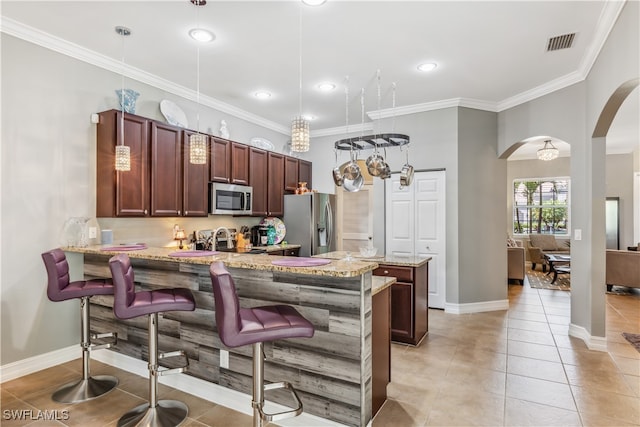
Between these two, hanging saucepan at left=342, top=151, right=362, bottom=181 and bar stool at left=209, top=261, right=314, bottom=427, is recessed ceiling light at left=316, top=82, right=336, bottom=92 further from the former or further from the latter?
bar stool at left=209, top=261, right=314, bottom=427

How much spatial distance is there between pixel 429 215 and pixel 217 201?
10.0ft

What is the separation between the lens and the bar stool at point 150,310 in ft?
6.98

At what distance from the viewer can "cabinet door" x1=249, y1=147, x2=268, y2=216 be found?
5.08 meters

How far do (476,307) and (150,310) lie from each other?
4.41m

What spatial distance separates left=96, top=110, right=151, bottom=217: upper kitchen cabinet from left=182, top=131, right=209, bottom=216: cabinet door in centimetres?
52

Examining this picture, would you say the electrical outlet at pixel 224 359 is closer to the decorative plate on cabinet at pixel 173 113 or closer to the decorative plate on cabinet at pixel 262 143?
the decorative plate on cabinet at pixel 173 113

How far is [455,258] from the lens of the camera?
4895 millimetres

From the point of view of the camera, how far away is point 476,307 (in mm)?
4941

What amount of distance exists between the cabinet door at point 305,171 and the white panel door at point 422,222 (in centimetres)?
157

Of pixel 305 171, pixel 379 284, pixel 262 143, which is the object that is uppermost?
pixel 262 143

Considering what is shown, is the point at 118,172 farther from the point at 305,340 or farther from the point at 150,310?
the point at 305,340

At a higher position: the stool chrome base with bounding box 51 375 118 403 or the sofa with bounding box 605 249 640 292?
the sofa with bounding box 605 249 640 292

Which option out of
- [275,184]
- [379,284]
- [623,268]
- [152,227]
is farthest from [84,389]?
[623,268]

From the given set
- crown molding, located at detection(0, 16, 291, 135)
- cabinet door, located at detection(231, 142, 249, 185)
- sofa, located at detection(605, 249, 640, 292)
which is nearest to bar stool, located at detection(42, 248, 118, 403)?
crown molding, located at detection(0, 16, 291, 135)
